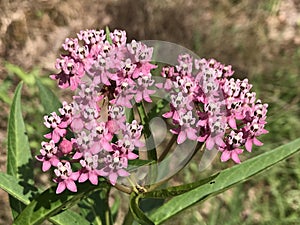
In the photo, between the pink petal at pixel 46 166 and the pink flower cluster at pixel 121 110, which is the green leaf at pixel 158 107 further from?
the pink petal at pixel 46 166

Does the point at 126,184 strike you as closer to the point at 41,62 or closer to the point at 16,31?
the point at 41,62

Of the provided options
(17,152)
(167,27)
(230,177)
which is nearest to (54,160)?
(17,152)

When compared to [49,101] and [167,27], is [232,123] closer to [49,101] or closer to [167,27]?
[49,101]

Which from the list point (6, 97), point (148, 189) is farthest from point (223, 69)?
point (6, 97)

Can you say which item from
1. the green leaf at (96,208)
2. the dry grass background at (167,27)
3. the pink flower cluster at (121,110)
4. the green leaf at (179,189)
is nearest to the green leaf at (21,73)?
the dry grass background at (167,27)

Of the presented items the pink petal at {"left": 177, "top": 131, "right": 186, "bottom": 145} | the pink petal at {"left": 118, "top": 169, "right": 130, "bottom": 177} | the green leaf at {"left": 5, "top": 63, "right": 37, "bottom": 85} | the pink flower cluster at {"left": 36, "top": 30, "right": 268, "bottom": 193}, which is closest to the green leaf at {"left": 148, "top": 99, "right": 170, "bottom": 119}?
the pink flower cluster at {"left": 36, "top": 30, "right": 268, "bottom": 193}
